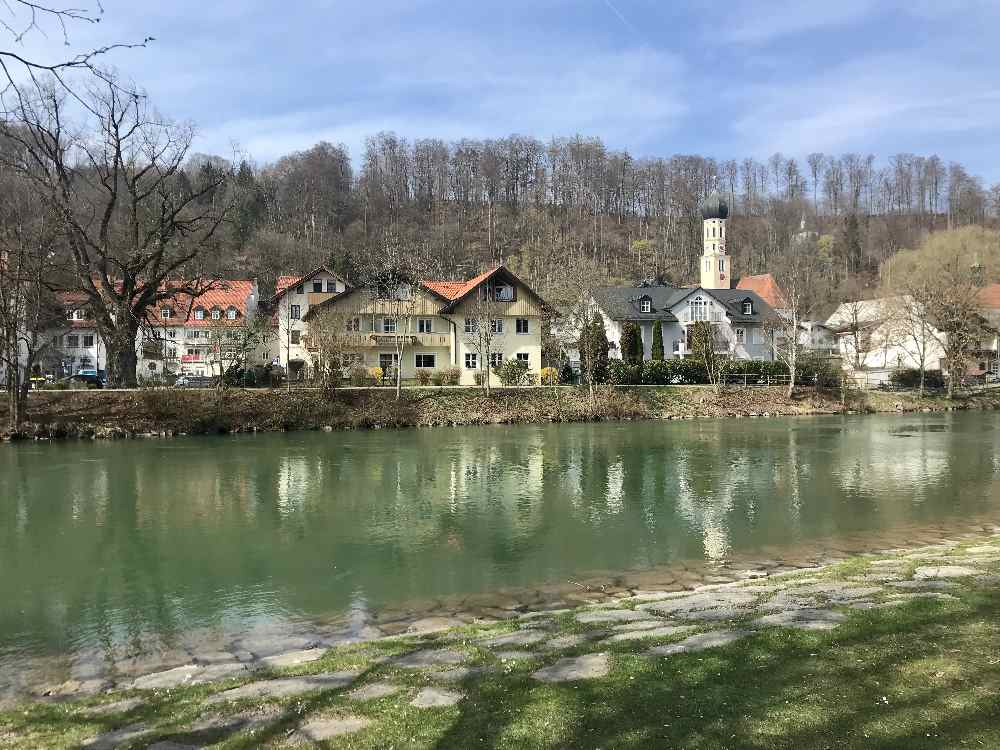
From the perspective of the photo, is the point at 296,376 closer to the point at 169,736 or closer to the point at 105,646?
the point at 105,646

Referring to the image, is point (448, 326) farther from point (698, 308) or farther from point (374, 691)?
point (374, 691)

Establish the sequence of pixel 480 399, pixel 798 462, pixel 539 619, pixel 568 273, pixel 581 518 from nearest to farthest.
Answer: pixel 539 619 < pixel 581 518 < pixel 798 462 < pixel 480 399 < pixel 568 273

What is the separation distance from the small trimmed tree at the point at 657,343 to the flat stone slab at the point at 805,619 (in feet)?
182

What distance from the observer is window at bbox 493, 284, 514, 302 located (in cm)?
5275

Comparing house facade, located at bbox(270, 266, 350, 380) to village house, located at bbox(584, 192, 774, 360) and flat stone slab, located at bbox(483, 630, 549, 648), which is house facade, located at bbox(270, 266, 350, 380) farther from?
flat stone slab, located at bbox(483, 630, 549, 648)

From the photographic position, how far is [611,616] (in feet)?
28.5

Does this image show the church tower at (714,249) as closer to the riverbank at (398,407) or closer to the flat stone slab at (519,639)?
the riverbank at (398,407)

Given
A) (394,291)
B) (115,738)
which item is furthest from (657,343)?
(115,738)

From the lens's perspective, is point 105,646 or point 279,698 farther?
point 105,646

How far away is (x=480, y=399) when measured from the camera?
146 ft

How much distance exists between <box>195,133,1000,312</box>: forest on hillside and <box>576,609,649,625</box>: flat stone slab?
7882 centimetres

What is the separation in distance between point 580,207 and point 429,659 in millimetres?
107923

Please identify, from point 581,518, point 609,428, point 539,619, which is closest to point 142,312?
point 609,428

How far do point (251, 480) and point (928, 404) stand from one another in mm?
45527
